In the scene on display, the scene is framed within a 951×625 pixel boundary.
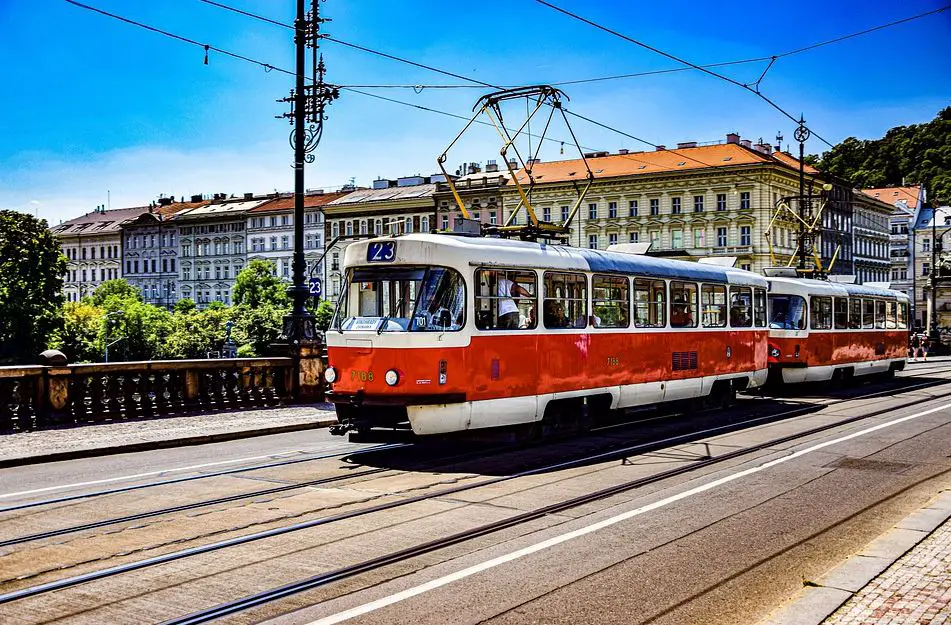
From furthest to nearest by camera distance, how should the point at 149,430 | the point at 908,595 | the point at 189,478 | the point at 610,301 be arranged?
1. the point at 149,430
2. the point at 610,301
3. the point at 189,478
4. the point at 908,595

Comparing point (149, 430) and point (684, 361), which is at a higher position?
point (684, 361)

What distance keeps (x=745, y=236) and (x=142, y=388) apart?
66904 millimetres


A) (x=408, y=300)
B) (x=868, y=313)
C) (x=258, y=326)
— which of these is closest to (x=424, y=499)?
(x=408, y=300)

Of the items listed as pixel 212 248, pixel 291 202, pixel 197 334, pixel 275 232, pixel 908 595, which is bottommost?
pixel 908 595

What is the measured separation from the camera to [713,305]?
19672 mm

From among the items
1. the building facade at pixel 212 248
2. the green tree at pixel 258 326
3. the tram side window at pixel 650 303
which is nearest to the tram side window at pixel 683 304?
the tram side window at pixel 650 303

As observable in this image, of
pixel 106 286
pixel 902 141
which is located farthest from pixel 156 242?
pixel 902 141

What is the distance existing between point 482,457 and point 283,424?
5382 mm

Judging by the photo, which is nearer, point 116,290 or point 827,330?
point 827,330

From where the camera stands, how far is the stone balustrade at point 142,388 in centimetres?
1616

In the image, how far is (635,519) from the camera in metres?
9.14

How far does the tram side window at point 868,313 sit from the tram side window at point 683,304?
12.8m

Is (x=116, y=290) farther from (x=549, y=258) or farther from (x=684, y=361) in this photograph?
(x=549, y=258)

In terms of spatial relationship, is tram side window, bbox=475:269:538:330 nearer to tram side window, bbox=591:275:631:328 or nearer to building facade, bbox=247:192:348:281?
tram side window, bbox=591:275:631:328
